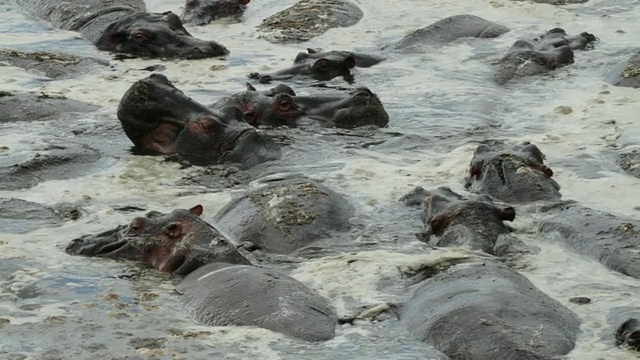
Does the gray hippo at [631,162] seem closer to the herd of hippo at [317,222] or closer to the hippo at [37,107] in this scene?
the herd of hippo at [317,222]

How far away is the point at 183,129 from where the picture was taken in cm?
1032

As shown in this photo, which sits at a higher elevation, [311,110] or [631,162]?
[631,162]

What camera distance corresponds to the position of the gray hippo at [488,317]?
619 centimetres

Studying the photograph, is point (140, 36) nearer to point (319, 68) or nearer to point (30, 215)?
point (319, 68)

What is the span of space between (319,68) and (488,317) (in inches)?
267

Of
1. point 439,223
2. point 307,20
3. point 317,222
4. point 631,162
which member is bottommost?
point 307,20

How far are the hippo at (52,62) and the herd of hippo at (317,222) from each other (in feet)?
0.08

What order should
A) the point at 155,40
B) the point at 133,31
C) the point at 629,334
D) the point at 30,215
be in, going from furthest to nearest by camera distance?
1. the point at 133,31
2. the point at 155,40
3. the point at 30,215
4. the point at 629,334

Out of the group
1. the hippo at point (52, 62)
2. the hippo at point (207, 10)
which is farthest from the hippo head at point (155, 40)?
the hippo at point (207, 10)

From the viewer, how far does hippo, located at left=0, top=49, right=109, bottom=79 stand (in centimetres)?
1303

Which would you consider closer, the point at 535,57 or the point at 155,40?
the point at 535,57

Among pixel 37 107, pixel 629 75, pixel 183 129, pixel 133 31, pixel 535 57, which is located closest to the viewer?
pixel 183 129

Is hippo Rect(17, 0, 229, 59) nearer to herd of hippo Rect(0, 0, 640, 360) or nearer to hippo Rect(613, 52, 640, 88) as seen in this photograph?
herd of hippo Rect(0, 0, 640, 360)

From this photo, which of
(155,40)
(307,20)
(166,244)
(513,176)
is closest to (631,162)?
(513,176)
